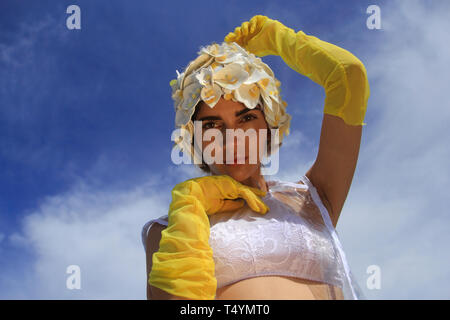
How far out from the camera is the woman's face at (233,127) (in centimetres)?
199

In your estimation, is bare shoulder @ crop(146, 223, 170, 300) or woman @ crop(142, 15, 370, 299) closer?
woman @ crop(142, 15, 370, 299)

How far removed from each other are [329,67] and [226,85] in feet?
1.82

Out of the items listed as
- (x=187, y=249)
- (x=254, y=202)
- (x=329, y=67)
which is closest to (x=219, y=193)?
(x=254, y=202)

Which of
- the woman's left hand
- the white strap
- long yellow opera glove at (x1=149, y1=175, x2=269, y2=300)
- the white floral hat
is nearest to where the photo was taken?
long yellow opera glove at (x1=149, y1=175, x2=269, y2=300)

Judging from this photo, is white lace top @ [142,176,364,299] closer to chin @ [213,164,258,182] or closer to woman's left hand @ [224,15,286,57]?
chin @ [213,164,258,182]

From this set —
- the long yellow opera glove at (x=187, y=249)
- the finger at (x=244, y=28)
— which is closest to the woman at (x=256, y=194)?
the long yellow opera glove at (x=187, y=249)

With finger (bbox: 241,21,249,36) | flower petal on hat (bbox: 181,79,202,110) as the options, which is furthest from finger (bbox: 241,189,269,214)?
finger (bbox: 241,21,249,36)

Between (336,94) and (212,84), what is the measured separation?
0.65 meters

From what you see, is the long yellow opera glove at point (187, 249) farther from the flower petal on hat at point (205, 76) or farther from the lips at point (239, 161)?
the flower petal on hat at point (205, 76)

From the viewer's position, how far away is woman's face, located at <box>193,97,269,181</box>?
6.52ft

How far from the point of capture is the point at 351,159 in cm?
201
